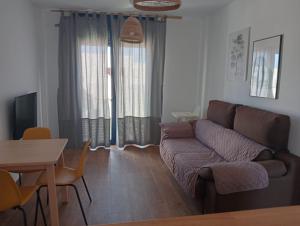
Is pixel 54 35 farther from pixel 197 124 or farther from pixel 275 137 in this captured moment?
pixel 275 137

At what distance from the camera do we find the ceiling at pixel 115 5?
3711 millimetres

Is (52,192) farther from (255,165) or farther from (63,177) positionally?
(255,165)

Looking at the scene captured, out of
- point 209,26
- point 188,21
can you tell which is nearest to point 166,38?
point 188,21

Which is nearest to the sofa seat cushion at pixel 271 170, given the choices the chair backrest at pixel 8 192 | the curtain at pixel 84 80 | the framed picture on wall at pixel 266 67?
the framed picture on wall at pixel 266 67

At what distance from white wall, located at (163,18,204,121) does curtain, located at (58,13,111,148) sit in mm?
1228

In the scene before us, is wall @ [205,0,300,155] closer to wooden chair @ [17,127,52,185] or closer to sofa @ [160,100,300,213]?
sofa @ [160,100,300,213]

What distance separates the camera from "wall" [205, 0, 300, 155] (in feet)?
7.89

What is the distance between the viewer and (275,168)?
87.4 inches

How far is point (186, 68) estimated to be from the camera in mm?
4836

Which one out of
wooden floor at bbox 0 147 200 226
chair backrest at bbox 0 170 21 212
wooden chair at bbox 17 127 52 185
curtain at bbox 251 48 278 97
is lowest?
wooden floor at bbox 0 147 200 226

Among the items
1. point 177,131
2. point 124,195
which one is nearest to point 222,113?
point 177,131

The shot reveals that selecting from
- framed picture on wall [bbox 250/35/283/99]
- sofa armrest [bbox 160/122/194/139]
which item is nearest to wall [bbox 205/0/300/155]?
framed picture on wall [bbox 250/35/283/99]

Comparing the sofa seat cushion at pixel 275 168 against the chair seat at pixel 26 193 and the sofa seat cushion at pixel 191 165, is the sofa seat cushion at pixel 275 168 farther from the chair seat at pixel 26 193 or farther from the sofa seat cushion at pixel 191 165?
the chair seat at pixel 26 193

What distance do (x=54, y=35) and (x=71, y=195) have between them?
9.58 ft
